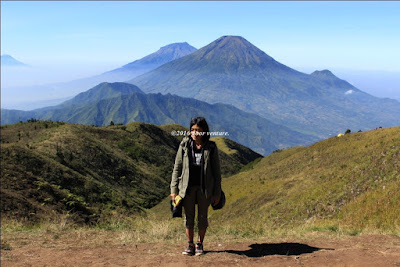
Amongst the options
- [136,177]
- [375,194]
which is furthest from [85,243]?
[136,177]

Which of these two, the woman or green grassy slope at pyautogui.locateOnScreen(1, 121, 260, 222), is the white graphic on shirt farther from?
green grassy slope at pyautogui.locateOnScreen(1, 121, 260, 222)

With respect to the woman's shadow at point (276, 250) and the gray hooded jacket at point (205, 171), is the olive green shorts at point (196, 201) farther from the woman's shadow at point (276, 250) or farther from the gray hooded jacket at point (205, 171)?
the woman's shadow at point (276, 250)

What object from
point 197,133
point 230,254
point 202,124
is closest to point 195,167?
point 197,133

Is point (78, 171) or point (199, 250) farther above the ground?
point (199, 250)

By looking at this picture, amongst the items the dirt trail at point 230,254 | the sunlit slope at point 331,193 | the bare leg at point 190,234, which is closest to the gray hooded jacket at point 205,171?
the bare leg at point 190,234

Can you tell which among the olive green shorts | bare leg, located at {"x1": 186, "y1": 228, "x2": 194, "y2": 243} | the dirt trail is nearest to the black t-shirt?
the olive green shorts

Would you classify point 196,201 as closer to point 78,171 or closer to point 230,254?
point 230,254

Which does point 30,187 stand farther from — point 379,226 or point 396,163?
point 396,163

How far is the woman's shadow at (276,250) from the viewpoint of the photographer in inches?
255

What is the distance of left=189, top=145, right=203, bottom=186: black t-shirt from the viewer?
6.24 m

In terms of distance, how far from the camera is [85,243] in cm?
756

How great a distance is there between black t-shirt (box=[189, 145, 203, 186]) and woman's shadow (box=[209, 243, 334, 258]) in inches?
66.6

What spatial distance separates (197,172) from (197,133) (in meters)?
0.75

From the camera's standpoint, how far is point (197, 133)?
6262mm
